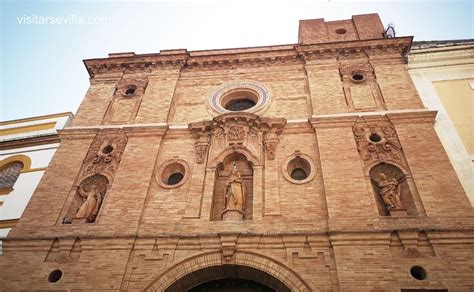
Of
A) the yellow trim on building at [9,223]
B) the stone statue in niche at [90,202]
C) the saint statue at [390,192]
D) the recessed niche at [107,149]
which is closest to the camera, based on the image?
the saint statue at [390,192]

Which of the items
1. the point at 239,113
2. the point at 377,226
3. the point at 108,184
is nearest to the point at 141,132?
the point at 108,184

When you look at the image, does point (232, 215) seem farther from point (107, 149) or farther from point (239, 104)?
point (239, 104)

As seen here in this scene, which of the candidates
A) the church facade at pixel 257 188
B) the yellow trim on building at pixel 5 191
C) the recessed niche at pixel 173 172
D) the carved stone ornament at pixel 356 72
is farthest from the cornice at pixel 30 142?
the carved stone ornament at pixel 356 72

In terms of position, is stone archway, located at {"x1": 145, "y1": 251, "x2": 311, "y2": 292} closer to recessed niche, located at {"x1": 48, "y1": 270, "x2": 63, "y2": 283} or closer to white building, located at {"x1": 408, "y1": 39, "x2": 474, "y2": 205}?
recessed niche, located at {"x1": 48, "y1": 270, "x2": 63, "y2": 283}

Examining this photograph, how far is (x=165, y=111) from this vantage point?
1148 centimetres

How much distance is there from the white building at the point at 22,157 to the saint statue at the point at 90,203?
2007 millimetres

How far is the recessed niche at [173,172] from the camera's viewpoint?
9765mm

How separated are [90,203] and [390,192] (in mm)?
7615

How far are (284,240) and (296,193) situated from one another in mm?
1413

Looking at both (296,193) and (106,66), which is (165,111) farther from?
(296,193)

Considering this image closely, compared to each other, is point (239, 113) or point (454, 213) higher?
point (239, 113)

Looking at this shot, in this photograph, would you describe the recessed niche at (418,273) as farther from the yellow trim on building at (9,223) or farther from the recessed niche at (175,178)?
the yellow trim on building at (9,223)

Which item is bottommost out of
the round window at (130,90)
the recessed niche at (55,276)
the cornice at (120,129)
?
the recessed niche at (55,276)

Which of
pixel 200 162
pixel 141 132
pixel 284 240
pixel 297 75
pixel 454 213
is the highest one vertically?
pixel 297 75
